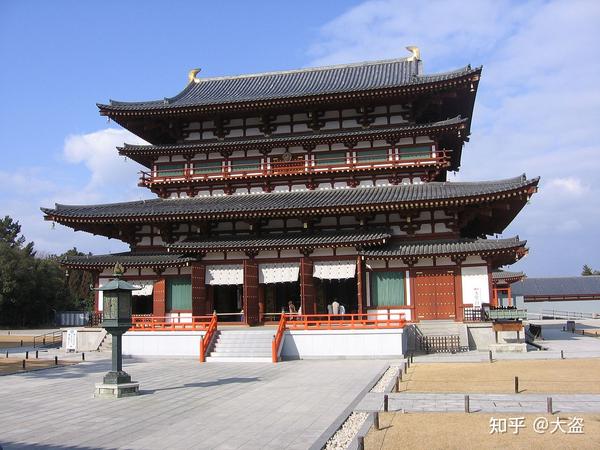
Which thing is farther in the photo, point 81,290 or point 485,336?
point 81,290

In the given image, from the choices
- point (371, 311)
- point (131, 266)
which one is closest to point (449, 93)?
point (371, 311)

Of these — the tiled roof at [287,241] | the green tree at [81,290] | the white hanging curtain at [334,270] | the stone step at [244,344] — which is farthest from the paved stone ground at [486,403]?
the green tree at [81,290]

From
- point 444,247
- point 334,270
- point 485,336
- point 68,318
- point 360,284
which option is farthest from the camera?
point 68,318

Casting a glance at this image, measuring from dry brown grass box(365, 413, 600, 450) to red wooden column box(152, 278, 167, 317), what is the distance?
21.2 meters

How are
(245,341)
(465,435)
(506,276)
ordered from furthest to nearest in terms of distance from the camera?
1. (506,276)
2. (245,341)
3. (465,435)

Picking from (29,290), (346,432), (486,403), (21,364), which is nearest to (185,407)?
(346,432)

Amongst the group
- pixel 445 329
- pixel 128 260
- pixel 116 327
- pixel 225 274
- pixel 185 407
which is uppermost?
pixel 128 260

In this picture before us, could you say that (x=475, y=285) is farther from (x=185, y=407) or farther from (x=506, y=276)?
(x=506, y=276)

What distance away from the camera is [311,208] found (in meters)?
29.4

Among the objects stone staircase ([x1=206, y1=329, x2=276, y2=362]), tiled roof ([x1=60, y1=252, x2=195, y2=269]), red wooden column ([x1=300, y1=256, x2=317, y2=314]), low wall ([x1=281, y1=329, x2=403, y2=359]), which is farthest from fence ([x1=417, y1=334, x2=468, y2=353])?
tiled roof ([x1=60, y1=252, x2=195, y2=269])

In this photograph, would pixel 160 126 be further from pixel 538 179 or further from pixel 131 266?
pixel 538 179

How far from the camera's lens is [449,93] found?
32062mm

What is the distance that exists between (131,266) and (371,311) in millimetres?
13657

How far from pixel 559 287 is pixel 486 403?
77.9 m
